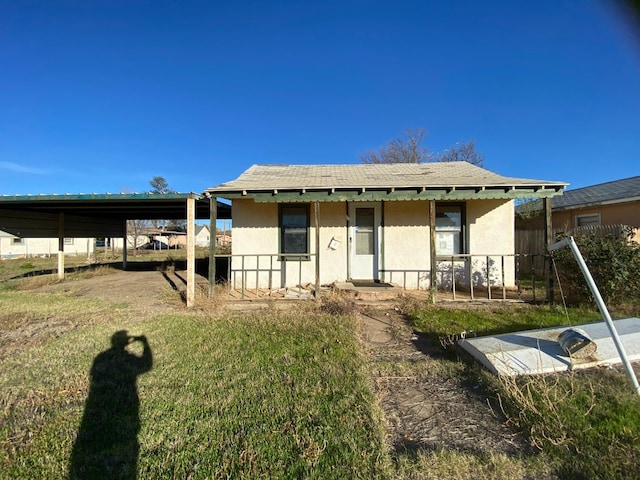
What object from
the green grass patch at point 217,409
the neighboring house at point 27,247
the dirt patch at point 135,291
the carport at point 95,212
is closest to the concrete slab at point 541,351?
the green grass patch at point 217,409

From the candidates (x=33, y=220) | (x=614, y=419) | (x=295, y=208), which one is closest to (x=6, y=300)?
(x=33, y=220)

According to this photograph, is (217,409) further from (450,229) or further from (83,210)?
(83,210)

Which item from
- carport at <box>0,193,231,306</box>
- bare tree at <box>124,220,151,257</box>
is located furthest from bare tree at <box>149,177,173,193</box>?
carport at <box>0,193,231,306</box>

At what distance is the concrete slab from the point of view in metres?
3.23

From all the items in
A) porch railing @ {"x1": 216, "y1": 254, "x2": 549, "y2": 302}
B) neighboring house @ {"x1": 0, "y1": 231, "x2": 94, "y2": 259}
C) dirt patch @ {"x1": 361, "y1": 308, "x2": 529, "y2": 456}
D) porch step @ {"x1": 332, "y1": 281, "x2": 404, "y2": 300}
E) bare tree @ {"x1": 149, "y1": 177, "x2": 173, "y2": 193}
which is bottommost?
dirt patch @ {"x1": 361, "y1": 308, "x2": 529, "y2": 456}

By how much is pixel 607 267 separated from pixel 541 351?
3.80 meters

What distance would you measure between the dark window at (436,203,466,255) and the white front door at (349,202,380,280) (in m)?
1.69

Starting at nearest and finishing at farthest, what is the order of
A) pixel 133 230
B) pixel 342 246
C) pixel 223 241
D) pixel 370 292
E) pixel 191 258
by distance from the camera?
1. pixel 191 258
2. pixel 370 292
3. pixel 342 246
4. pixel 223 241
5. pixel 133 230

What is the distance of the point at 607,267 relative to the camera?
18.9 feet

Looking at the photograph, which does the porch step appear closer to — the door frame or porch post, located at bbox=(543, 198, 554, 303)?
the door frame

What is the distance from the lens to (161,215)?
40.6 ft

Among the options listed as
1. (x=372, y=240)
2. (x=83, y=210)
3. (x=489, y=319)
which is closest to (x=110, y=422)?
(x=489, y=319)

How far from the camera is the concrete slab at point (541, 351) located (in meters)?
3.23

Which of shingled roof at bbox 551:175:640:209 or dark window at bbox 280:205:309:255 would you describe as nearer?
dark window at bbox 280:205:309:255
